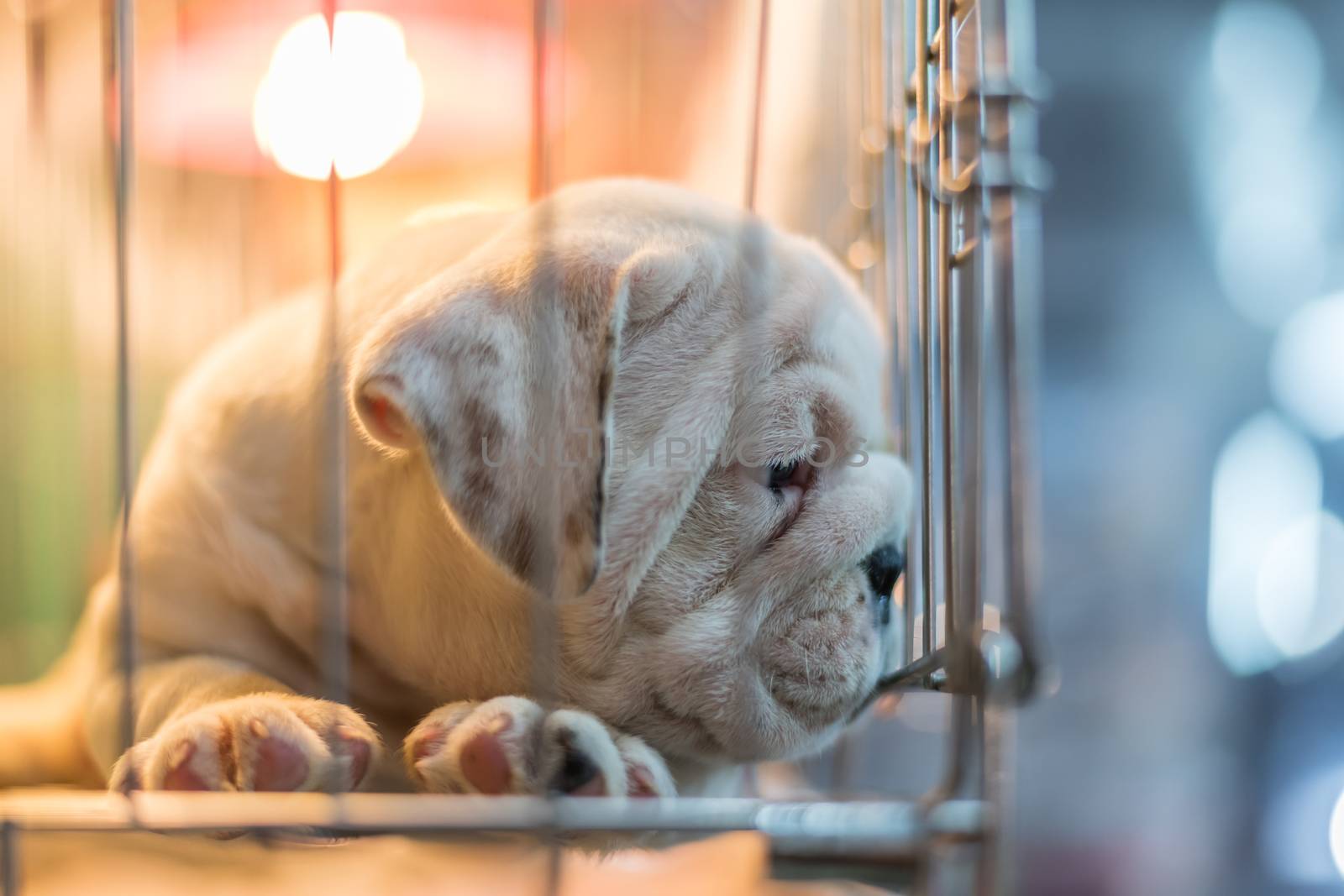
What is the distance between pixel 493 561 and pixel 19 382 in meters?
0.93

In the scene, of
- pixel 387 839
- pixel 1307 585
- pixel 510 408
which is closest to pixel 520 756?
pixel 387 839

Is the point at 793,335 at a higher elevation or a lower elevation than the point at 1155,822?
higher

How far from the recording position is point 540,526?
0.60 metres

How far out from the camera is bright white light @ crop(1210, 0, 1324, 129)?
81.7 inches

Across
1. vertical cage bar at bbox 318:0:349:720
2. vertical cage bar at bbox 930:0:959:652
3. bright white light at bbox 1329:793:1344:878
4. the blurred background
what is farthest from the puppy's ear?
bright white light at bbox 1329:793:1344:878

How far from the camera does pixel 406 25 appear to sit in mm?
1438

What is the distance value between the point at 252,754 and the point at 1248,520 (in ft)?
6.61

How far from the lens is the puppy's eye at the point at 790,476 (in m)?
0.70

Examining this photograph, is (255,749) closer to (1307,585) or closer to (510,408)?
(510,408)

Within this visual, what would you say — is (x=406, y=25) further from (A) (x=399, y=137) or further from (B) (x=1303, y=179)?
(B) (x=1303, y=179)

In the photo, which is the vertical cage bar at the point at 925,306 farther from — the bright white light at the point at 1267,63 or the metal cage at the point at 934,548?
the bright white light at the point at 1267,63

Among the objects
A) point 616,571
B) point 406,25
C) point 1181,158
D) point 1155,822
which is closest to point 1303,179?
point 1181,158

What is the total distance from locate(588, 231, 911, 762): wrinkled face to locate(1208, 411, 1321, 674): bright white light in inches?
63.2

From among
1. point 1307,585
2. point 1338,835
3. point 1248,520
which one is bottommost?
point 1338,835
